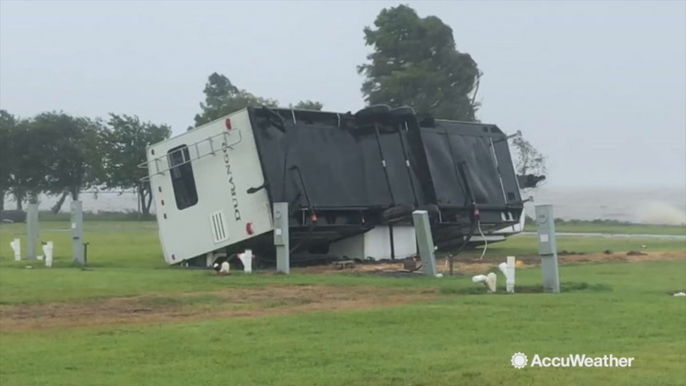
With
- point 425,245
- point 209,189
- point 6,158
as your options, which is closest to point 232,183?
point 209,189

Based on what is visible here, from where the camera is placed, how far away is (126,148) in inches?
3029

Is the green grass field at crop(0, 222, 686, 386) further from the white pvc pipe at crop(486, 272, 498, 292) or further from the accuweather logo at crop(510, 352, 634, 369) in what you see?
the white pvc pipe at crop(486, 272, 498, 292)

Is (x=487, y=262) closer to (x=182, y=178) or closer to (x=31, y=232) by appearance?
(x=182, y=178)

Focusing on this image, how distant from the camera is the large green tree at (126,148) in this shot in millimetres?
73150

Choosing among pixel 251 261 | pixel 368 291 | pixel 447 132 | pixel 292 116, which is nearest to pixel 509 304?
pixel 368 291

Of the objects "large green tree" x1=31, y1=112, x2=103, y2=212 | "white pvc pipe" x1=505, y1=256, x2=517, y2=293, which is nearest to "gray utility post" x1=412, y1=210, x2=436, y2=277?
"white pvc pipe" x1=505, y1=256, x2=517, y2=293

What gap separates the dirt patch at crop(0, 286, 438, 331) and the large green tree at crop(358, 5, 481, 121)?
134ft

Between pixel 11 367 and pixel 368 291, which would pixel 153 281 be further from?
pixel 11 367

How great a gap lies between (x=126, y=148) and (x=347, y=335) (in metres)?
68.5

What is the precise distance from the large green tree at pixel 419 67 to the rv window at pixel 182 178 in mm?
34739

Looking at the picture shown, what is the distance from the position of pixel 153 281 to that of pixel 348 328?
674cm

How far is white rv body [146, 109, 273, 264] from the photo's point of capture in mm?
20078

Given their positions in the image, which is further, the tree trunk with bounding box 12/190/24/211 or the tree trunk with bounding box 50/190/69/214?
the tree trunk with bounding box 12/190/24/211

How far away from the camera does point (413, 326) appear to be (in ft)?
36.0
